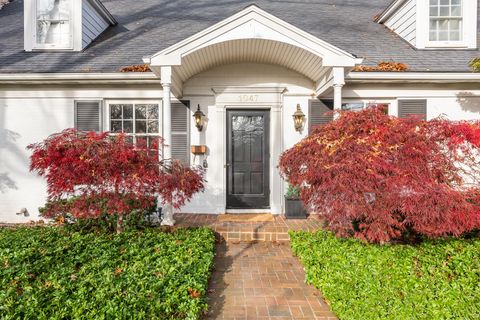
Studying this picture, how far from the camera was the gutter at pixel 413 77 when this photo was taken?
5.20m

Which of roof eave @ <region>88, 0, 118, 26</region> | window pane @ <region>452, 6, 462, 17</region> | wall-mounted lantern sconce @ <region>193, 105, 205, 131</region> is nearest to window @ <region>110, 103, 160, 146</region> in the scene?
Answer: wall-mounted lantern sconce @ <region>193, 105, 205, 131</region>

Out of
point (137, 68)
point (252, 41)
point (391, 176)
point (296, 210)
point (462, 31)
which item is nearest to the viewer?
point (391, 176)

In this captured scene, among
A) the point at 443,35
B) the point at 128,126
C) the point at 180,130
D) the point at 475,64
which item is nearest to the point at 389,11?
the point at 443,35

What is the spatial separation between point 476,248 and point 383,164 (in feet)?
5.85

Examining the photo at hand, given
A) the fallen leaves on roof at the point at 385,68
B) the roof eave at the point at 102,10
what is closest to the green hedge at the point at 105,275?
the fallen leaves on roof at the point at 385,68

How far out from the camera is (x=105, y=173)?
3.80 metres

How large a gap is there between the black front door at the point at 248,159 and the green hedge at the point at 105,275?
1.66 m

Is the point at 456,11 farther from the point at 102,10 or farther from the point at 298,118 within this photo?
the point at 102,10

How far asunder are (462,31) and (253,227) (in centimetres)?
605

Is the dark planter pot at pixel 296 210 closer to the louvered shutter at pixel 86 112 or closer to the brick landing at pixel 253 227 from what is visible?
the brick landing at pixel 253 227

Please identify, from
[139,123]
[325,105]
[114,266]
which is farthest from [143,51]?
[114,266]

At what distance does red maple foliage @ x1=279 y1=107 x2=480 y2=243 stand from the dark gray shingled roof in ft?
8.04

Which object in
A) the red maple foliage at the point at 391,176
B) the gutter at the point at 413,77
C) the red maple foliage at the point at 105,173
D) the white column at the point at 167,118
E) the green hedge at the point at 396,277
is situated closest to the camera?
the green hedge at the point at 396,277

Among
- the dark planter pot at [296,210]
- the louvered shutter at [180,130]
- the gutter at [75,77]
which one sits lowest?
the dark planter pot at [296,210]
